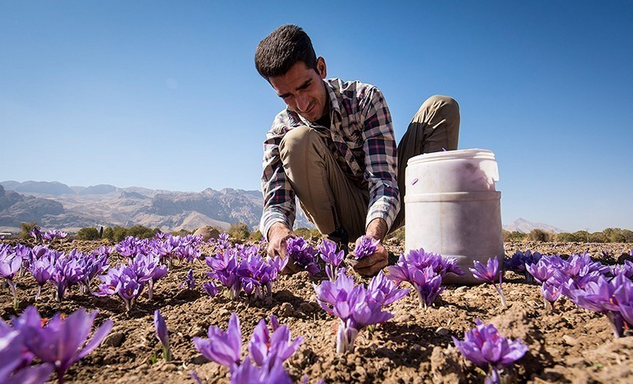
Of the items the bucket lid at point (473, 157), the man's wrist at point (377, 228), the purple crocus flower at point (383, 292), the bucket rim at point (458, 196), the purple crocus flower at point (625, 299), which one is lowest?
the purple crocus flower at point (383, 292)

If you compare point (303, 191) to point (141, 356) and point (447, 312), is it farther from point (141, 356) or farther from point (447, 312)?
point (141, 356)

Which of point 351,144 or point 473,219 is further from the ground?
point 351,144

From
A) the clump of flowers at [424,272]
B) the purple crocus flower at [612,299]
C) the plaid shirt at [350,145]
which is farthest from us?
the plaid shirt at [350,145]

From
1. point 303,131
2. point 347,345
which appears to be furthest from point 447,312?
point 303,131

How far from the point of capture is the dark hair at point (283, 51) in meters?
2.92

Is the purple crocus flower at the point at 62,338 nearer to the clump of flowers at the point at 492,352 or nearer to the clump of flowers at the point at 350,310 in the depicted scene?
the clump of flowers at the point at 350,310

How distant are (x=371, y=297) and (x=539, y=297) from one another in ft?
3.85

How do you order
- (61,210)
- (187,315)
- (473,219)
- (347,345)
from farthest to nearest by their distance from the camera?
1. (61,210)
2. (473,219)
3. (187,315)
4. (347,345)

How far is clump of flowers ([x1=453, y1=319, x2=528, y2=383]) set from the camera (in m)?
0.95

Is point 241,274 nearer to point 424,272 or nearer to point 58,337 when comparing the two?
point 424,272

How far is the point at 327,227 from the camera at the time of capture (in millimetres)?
3773

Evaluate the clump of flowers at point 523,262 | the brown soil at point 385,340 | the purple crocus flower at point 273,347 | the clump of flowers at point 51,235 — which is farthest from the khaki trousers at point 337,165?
the clump of flowers at point 51,235

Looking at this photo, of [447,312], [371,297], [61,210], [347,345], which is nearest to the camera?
[347,345]

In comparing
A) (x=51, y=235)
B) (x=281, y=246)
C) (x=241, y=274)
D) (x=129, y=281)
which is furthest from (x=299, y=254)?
(x=51, y=235)
